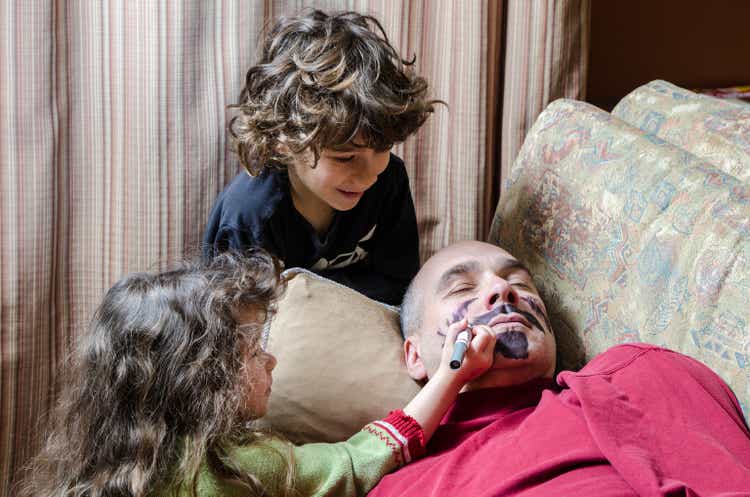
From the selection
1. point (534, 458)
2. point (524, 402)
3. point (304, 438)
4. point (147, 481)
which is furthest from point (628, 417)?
point (147, 481)

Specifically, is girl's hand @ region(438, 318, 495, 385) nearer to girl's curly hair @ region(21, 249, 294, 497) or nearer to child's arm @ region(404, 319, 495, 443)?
child's arm @ region(404, 319, 495, 443)

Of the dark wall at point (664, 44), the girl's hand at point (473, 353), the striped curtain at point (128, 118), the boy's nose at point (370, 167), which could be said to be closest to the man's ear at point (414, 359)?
the girl's hand at point (473, 353)

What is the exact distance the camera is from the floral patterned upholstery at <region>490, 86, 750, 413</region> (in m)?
1.29

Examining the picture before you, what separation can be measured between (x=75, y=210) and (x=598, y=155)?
1.16 m

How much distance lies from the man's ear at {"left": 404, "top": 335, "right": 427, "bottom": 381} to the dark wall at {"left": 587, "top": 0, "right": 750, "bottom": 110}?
1.33 meters

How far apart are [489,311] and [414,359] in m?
0.19

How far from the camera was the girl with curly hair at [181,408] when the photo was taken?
119 cm

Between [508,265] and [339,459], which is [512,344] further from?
[339,459]

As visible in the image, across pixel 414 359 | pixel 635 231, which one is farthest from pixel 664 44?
pixel 414 359

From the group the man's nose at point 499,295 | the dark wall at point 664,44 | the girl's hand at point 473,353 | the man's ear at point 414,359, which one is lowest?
the man's ear at point 414,359

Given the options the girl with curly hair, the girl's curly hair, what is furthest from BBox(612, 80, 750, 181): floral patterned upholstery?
the girl's curly hair

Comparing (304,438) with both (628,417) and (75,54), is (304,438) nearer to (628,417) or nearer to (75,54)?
(628,417)

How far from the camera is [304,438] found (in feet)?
4.99

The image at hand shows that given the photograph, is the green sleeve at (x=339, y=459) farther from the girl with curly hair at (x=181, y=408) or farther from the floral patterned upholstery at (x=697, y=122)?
the floral patterned upholstery at (x=697, y=122)
